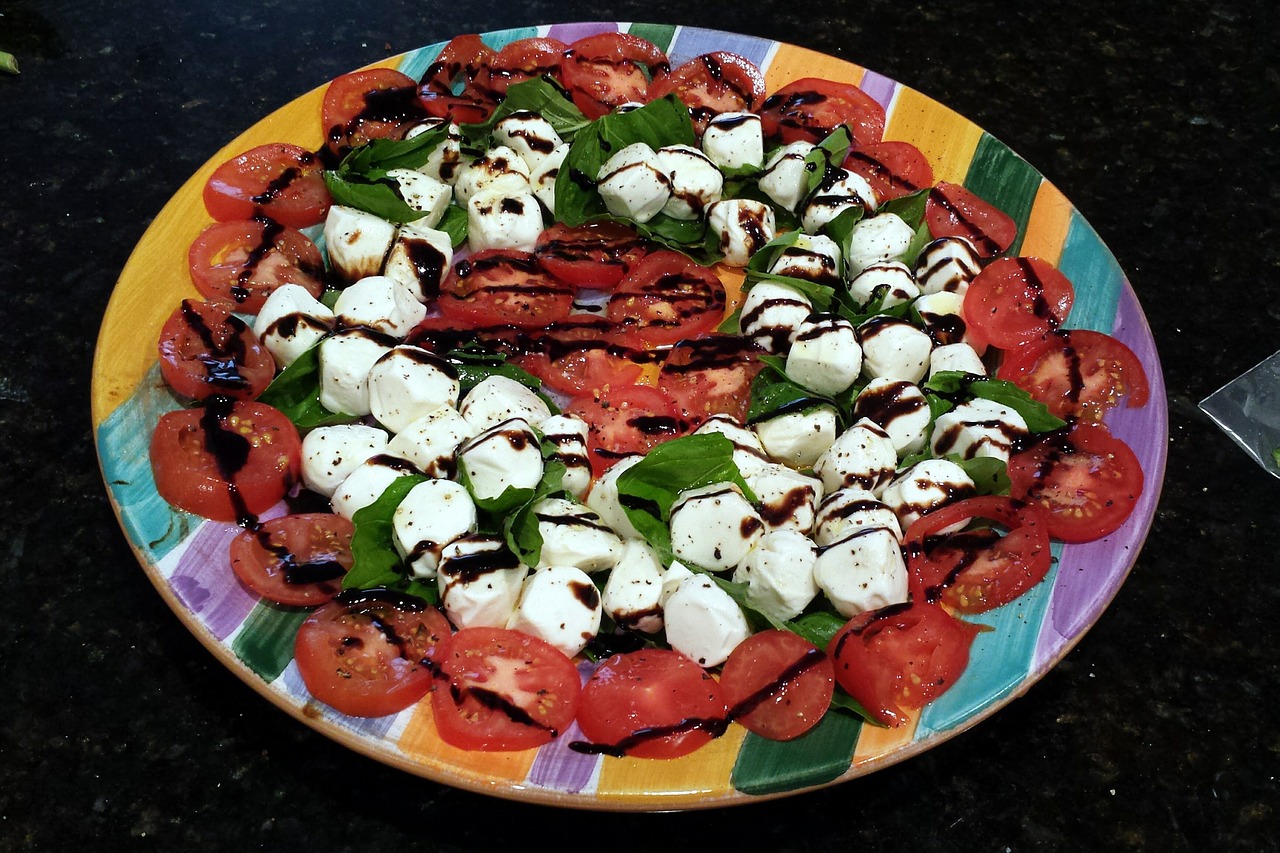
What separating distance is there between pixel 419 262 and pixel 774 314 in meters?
0.84

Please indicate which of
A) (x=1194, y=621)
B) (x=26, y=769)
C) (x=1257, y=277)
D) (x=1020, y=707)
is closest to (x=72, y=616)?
(x=26, y=769)

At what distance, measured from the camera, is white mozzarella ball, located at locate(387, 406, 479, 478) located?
2047 millimetres

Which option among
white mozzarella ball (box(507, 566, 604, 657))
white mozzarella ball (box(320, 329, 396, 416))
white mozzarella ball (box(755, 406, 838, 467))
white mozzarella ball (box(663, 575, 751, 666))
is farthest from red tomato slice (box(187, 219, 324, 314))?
white mozzarella ball (box(663, 575, 751, 666))

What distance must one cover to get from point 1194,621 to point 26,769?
2.41m

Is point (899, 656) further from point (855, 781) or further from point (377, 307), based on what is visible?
point (377, 307)

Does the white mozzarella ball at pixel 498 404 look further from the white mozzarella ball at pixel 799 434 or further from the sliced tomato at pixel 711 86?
the sliced tomato at pixel 711 86

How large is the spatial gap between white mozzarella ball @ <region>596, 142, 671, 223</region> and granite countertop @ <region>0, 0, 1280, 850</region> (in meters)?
1.39

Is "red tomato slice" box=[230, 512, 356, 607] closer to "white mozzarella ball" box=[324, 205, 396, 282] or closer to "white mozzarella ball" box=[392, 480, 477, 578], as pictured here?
"white mozzarella ball" box=[392, 480, 477, 578]

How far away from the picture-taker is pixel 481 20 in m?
3.72

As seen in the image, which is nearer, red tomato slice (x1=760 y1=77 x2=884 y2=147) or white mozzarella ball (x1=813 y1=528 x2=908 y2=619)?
white mozzarella ball (x1=813 y1=528 x2=908 y2=619)

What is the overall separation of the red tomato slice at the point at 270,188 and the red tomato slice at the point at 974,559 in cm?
164

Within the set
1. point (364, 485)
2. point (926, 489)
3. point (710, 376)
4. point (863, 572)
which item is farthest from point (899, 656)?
point (364, 485)

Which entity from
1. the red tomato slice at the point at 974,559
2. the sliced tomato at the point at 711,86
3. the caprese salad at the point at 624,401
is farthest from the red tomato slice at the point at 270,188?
the red tomato slice at the point at 974,559

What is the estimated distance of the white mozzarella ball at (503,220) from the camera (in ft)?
8.18
